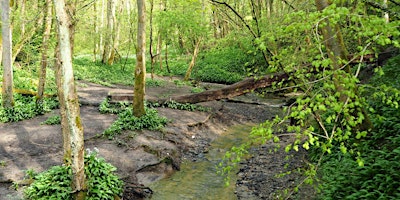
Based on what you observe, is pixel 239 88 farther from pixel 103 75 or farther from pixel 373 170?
pixel 103 75

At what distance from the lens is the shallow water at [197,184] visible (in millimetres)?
8180

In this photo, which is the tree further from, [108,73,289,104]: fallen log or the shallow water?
the shallow water

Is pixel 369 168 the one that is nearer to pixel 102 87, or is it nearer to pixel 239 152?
pixel 239 152

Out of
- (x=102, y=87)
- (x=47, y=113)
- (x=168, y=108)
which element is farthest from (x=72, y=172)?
(x=102, y=87)

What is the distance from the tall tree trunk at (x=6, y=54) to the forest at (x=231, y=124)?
41mm

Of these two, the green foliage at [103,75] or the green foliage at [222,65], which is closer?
the green foliage at [103,75]

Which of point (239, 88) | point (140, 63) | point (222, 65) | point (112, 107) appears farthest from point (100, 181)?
point (222, 65)

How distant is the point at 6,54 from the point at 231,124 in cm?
1028

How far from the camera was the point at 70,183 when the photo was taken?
6.72 metres

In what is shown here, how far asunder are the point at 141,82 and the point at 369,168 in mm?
8180

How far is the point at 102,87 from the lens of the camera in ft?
69.2

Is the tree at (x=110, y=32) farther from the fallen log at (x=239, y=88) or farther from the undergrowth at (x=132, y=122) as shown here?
the undergrowth at (x=132, y=122)

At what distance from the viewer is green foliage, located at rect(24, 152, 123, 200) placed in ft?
21.7

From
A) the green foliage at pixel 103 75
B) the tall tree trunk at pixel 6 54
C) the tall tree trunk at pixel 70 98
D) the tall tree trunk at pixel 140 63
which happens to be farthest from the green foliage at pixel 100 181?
the green foliage at pixel 103 75
